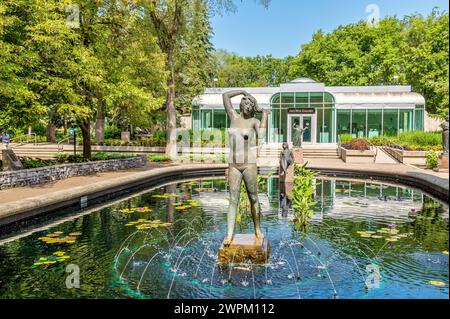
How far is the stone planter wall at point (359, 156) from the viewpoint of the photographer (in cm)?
2591

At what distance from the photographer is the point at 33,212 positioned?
10242 millimetres

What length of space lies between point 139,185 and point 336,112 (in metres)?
25.1

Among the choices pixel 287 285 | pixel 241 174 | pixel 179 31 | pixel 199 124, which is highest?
pixel 179 31

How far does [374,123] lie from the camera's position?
37.8 meters

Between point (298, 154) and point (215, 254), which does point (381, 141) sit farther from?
point (215, 254)

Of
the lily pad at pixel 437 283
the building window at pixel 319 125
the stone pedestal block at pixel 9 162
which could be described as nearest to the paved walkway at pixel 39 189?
the stone pedestal block at pixel 9 162

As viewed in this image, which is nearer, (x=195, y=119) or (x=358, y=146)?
(x=358, y=146)

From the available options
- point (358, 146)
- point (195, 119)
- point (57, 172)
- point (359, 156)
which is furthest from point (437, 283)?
point (195, 119)

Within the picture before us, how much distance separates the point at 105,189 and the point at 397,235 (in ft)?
28.0

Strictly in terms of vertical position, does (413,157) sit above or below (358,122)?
below

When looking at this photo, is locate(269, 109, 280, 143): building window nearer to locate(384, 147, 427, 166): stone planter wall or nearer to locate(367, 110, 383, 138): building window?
locate(367, 110, 383, 138): building window

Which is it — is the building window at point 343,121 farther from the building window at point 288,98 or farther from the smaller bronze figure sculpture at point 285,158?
the smaller bronze figure sculpture at point 285,158
